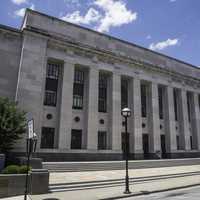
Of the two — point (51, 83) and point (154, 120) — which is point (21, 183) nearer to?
point (51, 83)

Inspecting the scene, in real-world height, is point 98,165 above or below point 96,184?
above

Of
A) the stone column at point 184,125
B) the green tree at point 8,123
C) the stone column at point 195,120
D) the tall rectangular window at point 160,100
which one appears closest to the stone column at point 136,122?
the tall rectangular window at point 160,100

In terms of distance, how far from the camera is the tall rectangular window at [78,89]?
2572 centimetres

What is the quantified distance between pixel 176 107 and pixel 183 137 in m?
5.13

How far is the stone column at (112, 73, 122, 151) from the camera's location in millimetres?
26156

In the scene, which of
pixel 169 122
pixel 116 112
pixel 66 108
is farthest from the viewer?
pixel 169 122

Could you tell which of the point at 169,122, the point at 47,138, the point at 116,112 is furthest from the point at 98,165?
the point at 169,122

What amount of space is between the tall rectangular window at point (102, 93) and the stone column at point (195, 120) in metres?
17.6

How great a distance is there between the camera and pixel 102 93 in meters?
28.2

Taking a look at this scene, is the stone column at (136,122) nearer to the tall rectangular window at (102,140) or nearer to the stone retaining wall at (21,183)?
the tall rectangular window at (102,140)

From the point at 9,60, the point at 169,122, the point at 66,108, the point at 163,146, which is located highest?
the point at 9,60

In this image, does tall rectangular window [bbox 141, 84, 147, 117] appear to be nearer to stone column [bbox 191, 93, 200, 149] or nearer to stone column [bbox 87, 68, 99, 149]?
stone column [bbox 87, 68, 99, 149]

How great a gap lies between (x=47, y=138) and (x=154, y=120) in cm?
1541

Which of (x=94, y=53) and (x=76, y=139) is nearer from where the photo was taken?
(x=76, y=139)
